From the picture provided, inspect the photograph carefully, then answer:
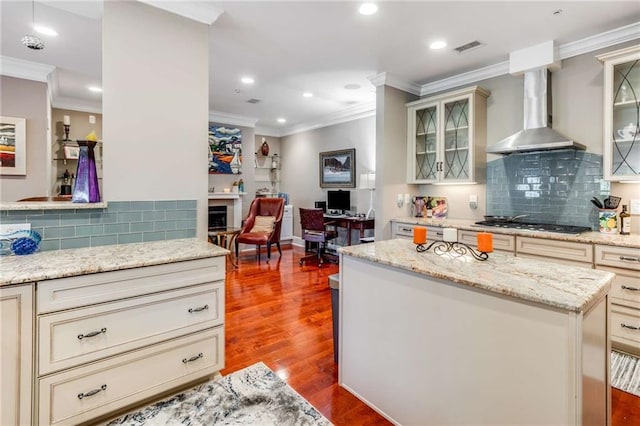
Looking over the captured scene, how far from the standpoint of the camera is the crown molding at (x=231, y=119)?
240 inches

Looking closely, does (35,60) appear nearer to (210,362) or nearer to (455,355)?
(210,362)

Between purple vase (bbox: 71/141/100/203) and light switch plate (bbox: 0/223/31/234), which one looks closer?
light switch plate (bbox: 0/223/31/234)

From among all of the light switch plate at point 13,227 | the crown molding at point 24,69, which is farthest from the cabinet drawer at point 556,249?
the crown molding at point 24,69

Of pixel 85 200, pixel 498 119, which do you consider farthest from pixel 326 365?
pixel 498 119

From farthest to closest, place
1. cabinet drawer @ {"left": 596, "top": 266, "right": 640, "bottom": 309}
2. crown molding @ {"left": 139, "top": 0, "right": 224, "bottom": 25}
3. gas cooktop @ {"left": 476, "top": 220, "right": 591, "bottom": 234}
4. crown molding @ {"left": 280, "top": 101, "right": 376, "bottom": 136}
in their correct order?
crown molding @ {"left": 280, "top": 101, "right": 376, "bottom": 136} < gas cooktop @ {"left": 476, "top": 220, "right": 591, "bottom": 234} < cabinet drawer @ {"left": 596, "top": 266, "right": 640, "bottom": 309} < crown molding @ {"left": 139, "top": 0, "right": 224, "bottom": 25}

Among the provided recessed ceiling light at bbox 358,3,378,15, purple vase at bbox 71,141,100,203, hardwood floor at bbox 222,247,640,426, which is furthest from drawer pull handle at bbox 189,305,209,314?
recessed ceiling light at bbox 358,3,378,15

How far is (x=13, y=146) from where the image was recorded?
381cm

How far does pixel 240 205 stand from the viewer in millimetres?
6523

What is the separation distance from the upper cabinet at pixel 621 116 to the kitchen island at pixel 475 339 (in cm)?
189

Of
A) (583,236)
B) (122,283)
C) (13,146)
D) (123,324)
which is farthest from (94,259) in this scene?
(583,236)

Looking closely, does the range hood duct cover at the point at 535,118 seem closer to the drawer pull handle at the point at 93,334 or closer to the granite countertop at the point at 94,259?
the granite countertop at the point at 94,259

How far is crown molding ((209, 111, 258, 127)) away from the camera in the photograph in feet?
20.0

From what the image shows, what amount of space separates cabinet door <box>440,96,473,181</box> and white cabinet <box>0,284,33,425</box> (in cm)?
391

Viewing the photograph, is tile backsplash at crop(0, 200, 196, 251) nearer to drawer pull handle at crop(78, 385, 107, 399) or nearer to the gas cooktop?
drawer pull handle at crop(78, 385, 107, 399)
